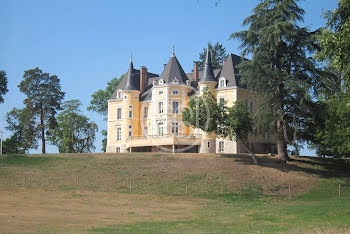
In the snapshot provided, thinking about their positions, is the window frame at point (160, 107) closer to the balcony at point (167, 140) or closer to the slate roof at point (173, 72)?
the slate roof at point (173, 72)

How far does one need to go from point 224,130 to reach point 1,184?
21.0m

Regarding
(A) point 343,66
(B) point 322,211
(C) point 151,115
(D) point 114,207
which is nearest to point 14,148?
(C) point 151,115

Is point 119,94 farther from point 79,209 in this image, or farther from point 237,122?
point 79,209

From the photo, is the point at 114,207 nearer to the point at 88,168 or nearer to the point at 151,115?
the point at 88,168

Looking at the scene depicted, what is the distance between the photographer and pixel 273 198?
36.0m

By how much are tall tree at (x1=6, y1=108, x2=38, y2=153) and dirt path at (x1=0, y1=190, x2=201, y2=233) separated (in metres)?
31.9

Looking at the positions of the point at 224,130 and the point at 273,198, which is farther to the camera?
the point at 224,130

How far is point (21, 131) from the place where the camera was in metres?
77.1

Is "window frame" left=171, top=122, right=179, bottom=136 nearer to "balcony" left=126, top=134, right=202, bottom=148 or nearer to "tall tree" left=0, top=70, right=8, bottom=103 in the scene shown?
"balcony" left=126, top=134, right=202, bottom=148

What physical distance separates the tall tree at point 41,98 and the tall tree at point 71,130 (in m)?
5.24

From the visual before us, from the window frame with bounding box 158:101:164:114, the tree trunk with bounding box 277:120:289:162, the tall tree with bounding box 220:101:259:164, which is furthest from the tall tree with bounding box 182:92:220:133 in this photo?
the window frame with bounding box 158:101:164:114

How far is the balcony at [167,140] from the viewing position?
2119 inches

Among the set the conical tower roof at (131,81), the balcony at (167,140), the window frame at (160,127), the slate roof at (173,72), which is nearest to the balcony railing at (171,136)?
the balcony at (167,140)

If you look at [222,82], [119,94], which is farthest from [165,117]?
[119,94]
